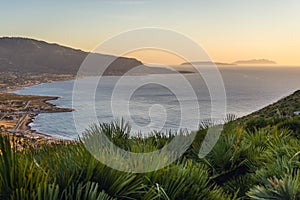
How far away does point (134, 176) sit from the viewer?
1928mm

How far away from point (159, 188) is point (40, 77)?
161105mm

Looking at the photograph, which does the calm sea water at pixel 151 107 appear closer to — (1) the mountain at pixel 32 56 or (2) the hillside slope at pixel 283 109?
(2) the hillside slope at pixel 283 109

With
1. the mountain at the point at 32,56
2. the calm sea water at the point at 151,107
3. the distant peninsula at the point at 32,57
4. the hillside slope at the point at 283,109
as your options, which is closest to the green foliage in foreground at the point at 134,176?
the calm sea water at the point at 151,107

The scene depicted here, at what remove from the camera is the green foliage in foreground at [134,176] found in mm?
1647

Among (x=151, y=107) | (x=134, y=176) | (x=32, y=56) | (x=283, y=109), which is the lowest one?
(x=283, y=109)

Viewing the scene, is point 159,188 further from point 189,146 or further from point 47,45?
point 47,45

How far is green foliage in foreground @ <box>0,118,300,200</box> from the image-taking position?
5.41 ft

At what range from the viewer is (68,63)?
507ft

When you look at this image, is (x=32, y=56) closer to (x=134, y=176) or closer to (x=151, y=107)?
(x=151, y=107)

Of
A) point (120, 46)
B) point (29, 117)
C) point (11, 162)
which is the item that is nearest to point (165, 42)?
point (120, 46)

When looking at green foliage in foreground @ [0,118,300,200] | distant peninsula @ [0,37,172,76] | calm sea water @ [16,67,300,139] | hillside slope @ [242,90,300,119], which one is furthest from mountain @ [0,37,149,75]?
green foliage in foreground @ [0,118,300,200]

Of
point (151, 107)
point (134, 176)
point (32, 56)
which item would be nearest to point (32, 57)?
point (32, 56)

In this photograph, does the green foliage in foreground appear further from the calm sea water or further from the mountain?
the mountain

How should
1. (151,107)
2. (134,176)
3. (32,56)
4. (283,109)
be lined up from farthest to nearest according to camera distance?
(32,56), (283,109), (151,107), (134,176)
